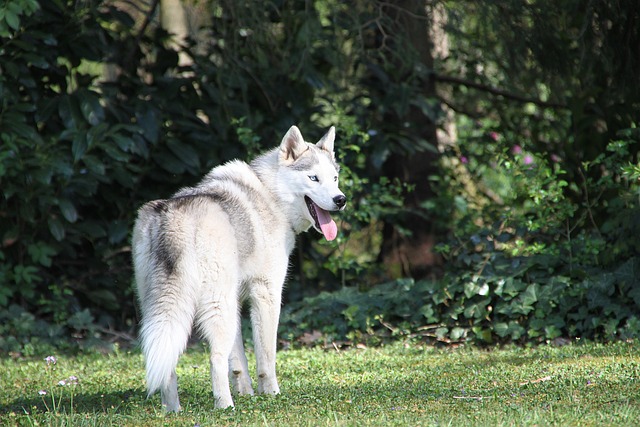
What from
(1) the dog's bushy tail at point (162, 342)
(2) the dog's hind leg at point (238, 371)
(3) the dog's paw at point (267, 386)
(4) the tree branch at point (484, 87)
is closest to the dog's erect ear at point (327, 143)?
(2) the dog's hind leg at point (238, 371)

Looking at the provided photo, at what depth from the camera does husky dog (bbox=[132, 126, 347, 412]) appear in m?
4.86

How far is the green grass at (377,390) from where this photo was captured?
454 centimetres

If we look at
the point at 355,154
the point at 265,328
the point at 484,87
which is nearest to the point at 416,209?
the point at 355,154

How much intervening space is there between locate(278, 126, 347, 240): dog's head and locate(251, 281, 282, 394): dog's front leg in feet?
2.01

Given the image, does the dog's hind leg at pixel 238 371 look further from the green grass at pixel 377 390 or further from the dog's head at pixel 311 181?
the dog's head at pixel 311 181

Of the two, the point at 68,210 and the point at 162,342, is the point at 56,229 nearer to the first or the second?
the point at 68,210

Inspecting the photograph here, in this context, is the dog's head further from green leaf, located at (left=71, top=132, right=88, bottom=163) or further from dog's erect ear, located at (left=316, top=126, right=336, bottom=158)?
green leaf, located at (left=71, top=132, right=88, bottom=163)

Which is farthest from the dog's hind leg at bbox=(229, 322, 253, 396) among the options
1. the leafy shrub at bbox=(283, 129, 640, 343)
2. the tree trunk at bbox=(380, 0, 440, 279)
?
the tree trunk at bbox=(380, 0, 440, 279)

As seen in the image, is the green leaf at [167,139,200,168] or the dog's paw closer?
the dog's paw

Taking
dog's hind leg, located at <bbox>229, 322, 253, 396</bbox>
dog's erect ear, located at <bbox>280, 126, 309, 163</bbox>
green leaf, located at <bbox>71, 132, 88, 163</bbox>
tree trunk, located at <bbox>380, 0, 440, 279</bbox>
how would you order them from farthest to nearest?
tree trunk, located at <bbox>380, 0, 440, 279</bbox> → green leaf, located at <bbox>71, 132, 88, 163</bbox> → dog's erect ear, located at <bbox>280, 126, 309, 163</bbox> → dog's hind leg, located at <bbox>229, 322, 253, 396</bbox>

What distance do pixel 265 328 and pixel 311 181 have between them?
1.12 m

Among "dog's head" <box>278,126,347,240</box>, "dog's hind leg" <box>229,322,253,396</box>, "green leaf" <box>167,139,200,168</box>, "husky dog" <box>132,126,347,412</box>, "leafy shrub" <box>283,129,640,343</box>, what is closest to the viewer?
"husky dog" <box>132,126,347,412</box>

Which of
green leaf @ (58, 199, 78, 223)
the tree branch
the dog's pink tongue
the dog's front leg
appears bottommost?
the dog's front leg

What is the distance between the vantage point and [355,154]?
977 centimetres
